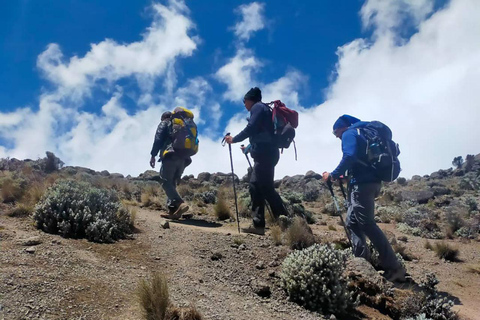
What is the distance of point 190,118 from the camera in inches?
355

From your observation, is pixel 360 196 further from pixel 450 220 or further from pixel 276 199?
pixel 450 220

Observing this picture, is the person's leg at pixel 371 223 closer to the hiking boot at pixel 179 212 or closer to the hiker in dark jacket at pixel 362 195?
the hiker in dark jacket at pixel 362 195

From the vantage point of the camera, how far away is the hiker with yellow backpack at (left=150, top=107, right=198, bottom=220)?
8719 millimetres

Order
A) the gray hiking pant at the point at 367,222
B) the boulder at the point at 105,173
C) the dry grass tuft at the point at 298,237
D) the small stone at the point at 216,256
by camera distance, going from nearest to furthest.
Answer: the gray hiking pant at the point at 367,222, the small stone at the point at 216,256, the dry grass tuft at the point at 298,237, the boulder at the point at 105,173

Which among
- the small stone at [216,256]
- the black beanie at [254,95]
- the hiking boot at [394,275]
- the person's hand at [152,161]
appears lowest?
the hiking boot at [394,275]

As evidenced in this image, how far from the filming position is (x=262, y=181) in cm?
743

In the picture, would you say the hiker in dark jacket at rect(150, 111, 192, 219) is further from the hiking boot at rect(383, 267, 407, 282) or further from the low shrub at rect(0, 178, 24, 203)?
the hiking boot at rect(383, 267, 407, 282)

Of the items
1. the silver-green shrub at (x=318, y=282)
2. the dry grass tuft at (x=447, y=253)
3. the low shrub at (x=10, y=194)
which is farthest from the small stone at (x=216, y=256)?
the dry grass tuft at (x=447, y=253)

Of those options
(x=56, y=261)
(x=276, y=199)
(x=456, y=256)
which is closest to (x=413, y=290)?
(x=276, y=199)

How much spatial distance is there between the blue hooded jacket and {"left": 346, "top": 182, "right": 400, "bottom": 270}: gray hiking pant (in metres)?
0.12

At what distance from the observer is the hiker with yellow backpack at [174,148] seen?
8.72 metres

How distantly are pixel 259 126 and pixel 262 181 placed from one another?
101cm

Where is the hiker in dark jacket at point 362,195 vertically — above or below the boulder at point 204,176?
below

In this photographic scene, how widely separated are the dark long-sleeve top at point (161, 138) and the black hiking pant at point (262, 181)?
2.36 meters
